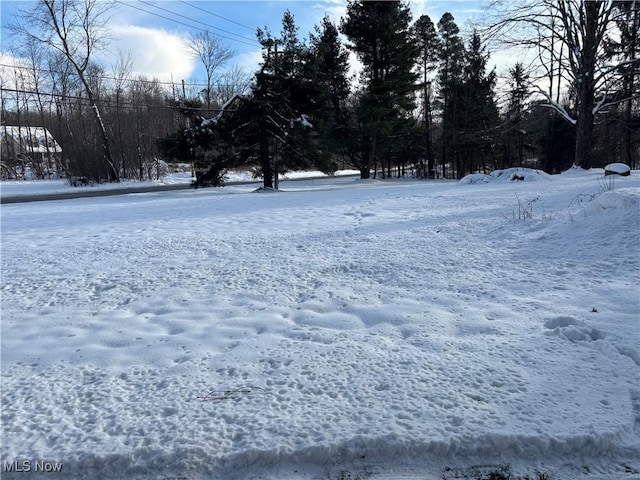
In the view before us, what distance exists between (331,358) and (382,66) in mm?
26288

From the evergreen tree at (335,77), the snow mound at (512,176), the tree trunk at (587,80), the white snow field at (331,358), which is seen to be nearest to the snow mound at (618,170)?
the snow mound at (512,176)

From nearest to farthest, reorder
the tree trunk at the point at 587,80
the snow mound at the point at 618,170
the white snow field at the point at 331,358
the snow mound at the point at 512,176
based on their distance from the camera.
Result: 1. the white snow field at the point at 331,358
2. the snow mound at the point at 618,170
3. the snow mound at the point at 512,176
4. the tree trunk at the point at 587,80

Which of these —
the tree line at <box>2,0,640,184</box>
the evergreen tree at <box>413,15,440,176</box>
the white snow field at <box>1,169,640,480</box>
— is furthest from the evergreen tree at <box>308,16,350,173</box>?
the white snow field at <box>1,169,640,480</box>

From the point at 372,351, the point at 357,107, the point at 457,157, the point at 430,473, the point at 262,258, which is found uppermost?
the point at 357,107

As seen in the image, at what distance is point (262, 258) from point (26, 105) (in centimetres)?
5348

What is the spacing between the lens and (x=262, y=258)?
5613 millimetres

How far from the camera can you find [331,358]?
2967 mm

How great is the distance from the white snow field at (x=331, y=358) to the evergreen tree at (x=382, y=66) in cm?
1990

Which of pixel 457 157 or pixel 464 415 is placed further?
pixel 457 157

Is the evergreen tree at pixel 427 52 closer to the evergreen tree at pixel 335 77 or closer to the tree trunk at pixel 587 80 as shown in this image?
the evergreen tree at pixel 335 77

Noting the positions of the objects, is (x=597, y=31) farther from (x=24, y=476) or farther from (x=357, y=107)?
(x=24, y=476)

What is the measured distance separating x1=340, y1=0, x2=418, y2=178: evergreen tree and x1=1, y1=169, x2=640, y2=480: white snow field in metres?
19.9

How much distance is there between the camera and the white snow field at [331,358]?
2.09m

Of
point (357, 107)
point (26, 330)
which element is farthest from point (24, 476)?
point (357, 107)
